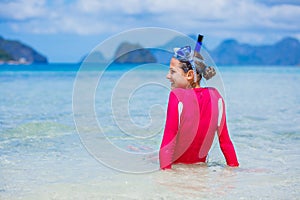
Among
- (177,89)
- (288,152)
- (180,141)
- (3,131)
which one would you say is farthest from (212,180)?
(3,131)

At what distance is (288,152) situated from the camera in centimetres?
646

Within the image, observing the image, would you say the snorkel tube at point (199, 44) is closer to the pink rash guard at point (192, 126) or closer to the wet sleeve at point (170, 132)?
the pink rash guard at point (192, 126)

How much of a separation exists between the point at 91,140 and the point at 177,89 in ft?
10.3

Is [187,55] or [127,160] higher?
[187,55]

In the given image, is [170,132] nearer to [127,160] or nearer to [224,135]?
[224,135]

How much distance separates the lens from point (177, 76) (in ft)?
16.0

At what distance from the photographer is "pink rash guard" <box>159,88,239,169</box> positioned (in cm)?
463

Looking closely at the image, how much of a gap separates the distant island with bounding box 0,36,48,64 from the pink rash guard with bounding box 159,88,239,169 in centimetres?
15322

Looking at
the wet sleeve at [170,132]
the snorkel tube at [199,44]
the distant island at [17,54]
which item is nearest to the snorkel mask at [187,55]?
the snorkel tube at [199,44]

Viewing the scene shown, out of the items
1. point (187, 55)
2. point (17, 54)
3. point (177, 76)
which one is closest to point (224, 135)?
point (177, 76)

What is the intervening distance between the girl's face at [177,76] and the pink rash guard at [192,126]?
16cm

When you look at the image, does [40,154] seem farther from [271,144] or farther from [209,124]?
[271,144]

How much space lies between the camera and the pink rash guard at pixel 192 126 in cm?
463

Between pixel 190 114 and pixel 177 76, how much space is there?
43 cm
